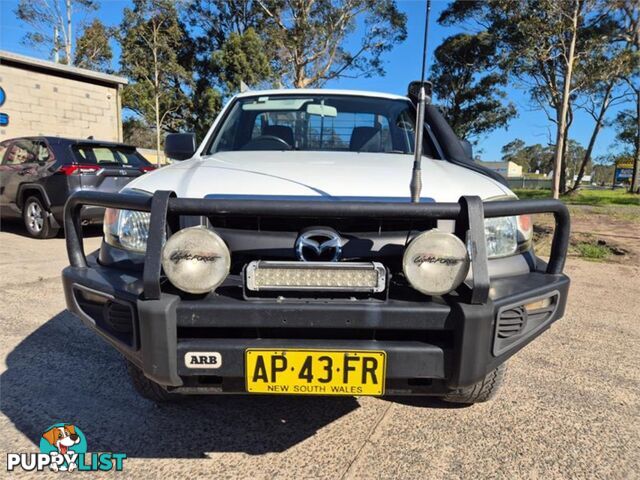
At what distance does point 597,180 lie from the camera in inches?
3359

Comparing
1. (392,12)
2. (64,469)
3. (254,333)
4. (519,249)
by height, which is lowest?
(64,469)

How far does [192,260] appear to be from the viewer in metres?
1.60

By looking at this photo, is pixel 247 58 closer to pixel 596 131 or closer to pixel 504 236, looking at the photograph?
pixel 596 131

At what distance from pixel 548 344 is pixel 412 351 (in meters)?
2.33

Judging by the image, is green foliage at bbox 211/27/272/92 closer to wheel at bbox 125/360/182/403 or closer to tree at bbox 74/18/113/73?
tree at bbox 74/18/113/73

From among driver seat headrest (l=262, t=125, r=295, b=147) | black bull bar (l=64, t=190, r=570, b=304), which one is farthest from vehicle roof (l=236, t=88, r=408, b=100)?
black bull bar (l=64, t=190, r=570, b=304)

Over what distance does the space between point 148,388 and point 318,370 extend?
3.60ft

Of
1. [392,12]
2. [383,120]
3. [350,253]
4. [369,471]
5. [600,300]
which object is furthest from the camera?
[392,12]

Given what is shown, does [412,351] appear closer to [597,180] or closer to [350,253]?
[350,253]

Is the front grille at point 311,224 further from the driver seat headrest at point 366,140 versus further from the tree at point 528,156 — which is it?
the tree at point 528,156

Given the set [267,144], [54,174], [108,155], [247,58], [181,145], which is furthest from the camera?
[247,58]

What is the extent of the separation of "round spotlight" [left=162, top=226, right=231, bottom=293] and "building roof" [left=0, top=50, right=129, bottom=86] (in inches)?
A: 561

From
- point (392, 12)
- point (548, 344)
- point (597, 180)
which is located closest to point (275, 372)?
point (548, 344)

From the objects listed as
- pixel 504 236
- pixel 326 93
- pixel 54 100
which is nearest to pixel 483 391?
pixel 504 236
